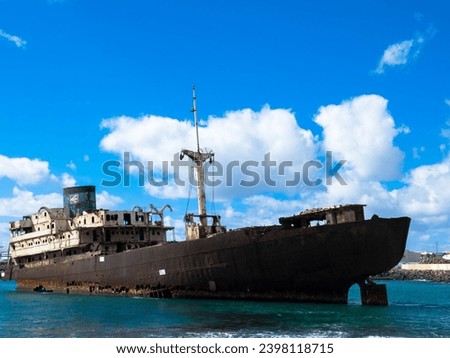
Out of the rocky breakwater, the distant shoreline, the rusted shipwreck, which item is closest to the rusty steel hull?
the rusted shipwreck

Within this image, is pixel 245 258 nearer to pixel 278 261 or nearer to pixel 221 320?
pixel 278 261

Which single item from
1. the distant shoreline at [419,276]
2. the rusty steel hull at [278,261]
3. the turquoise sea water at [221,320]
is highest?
the rusty steel hull at [278,261]

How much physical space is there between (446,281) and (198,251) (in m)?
59.4

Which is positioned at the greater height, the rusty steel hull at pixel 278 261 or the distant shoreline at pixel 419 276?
the rusty steel hull at pixel 278 261

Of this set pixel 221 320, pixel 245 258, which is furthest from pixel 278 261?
pixel 221 320

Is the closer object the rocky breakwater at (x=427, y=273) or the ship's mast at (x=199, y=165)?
the ship's mast at (x=199, y=165)

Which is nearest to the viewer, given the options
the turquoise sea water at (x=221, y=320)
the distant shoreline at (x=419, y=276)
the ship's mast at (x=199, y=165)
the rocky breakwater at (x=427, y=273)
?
the turquoise sea water at (x=221, y=320)

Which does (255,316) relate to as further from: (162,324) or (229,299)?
(229,299)

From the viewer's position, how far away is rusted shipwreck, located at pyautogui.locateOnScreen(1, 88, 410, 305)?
26.0m

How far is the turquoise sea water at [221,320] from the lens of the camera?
763 inches

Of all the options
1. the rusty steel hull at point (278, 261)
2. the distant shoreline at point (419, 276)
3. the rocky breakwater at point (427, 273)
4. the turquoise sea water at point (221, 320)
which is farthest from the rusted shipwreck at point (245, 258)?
the rocky breakwater at point (427, 273)

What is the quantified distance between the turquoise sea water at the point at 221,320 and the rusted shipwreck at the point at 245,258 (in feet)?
3.09

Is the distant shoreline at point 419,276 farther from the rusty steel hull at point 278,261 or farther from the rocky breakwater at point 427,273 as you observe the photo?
the rusty steel hull at point 278,261
